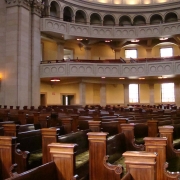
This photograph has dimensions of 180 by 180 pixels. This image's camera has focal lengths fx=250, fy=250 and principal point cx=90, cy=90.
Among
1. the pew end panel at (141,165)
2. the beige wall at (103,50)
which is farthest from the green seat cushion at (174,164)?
the beige wall at (103,50)

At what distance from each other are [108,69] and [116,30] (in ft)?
14.3

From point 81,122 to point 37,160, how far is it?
268cm

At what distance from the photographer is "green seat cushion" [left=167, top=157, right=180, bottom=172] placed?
361 centimetres

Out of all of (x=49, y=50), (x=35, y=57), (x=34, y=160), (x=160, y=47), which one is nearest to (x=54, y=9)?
(x=49, y=50)

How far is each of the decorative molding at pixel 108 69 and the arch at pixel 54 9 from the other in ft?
17.2

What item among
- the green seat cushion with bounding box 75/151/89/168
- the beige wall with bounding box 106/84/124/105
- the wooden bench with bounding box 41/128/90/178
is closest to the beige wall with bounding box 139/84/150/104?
the beige wall with bounding box 106/84/124/105

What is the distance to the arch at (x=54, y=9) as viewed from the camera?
20.4 m

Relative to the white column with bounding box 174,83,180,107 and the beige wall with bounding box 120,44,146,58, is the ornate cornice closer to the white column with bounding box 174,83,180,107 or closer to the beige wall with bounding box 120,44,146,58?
the beige wall with bounding box 120,44,146,58

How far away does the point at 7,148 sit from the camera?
3.02 metres

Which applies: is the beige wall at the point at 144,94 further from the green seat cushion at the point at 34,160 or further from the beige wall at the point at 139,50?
the green seat cushion at the point at 34,160

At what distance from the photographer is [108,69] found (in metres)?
18.9

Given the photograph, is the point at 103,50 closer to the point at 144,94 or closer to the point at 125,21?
the point at 125,21

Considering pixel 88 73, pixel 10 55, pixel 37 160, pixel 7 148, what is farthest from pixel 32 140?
pixel 88 73

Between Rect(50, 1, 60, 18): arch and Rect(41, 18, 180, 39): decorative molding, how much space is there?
1.95 metres
